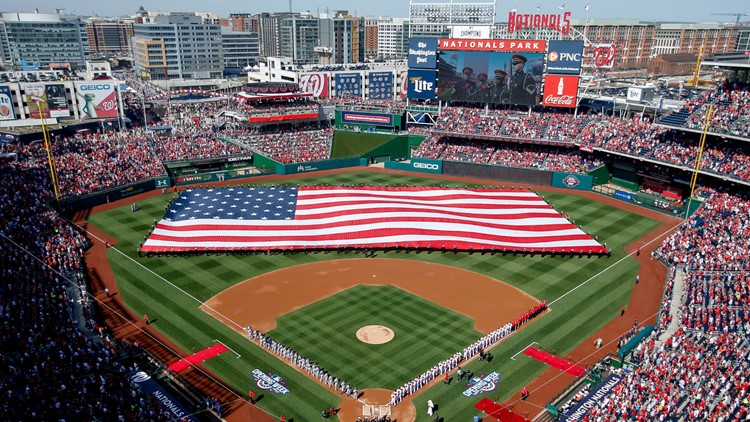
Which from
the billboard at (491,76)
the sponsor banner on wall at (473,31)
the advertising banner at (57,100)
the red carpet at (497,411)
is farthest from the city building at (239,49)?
the red carpet at (497,411)

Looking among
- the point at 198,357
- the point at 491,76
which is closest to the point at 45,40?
the point at 491,76

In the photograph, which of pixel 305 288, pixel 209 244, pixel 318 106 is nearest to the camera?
pixel 305 288

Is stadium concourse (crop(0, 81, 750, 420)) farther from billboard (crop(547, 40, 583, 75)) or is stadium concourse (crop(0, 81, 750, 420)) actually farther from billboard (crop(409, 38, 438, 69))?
billboard (crop(409, 38, 438, 69))

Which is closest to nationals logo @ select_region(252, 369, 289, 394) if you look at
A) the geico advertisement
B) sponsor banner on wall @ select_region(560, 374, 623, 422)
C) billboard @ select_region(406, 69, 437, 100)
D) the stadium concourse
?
the stadium concourse

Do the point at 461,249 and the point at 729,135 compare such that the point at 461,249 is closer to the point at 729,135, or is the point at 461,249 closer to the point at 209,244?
the point at 209,244

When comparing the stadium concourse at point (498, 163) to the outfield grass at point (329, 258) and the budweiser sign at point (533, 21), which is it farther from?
the budweiser sign at point (533, 21)

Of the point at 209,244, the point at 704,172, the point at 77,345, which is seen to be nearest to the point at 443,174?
the point at 704,172
